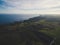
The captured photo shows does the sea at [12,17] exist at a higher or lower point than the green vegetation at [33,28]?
higher

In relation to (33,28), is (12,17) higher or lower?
higher

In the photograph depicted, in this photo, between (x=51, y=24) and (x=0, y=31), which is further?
(x=51, y=24)

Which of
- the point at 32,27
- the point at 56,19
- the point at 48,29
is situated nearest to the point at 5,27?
the point at 32,27

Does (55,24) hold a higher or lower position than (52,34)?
higher

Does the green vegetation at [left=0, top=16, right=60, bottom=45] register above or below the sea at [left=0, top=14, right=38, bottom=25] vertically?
below

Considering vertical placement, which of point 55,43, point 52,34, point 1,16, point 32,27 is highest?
point 1,16

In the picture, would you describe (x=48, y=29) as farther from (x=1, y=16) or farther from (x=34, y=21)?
(x=1, y=16)

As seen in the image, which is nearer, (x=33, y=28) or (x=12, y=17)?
(x=12, y=17)
